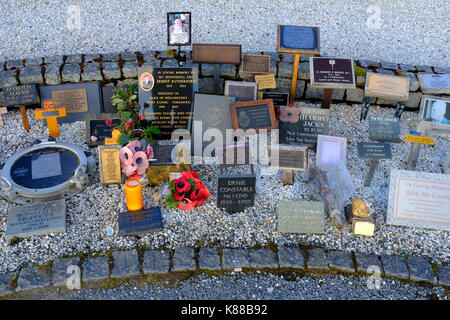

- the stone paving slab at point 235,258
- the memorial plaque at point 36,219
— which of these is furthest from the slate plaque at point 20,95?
the stone paving slab at point 235,258

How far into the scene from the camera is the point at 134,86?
22.8ft

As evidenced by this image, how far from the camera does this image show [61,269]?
4.86 m

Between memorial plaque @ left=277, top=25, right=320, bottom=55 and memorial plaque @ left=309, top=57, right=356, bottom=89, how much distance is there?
0.38 metres

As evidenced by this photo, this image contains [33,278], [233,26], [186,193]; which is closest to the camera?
[33,278]

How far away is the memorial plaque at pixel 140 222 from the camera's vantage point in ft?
17.3

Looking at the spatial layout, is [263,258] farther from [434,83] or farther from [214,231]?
[434,83]

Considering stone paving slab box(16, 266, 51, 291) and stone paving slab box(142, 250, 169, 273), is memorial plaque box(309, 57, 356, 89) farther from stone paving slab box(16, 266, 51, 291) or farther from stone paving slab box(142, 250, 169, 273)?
stone paving slab box(16, 266, 51, 291)

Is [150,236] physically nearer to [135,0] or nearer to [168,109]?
[168,109]

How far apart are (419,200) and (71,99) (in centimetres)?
578

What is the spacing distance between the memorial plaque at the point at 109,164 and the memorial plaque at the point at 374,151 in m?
3.43

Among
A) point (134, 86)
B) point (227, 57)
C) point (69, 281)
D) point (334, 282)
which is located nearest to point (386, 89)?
point (227, 57)

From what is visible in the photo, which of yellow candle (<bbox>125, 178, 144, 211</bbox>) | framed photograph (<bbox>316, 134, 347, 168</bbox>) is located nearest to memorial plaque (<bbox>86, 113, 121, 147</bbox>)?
yellow candle (<bbox>125, 178, 144, 211</bbox>)

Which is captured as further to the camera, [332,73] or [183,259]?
[332,73]

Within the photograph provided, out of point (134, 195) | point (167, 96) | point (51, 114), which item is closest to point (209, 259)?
point (134, 195)
